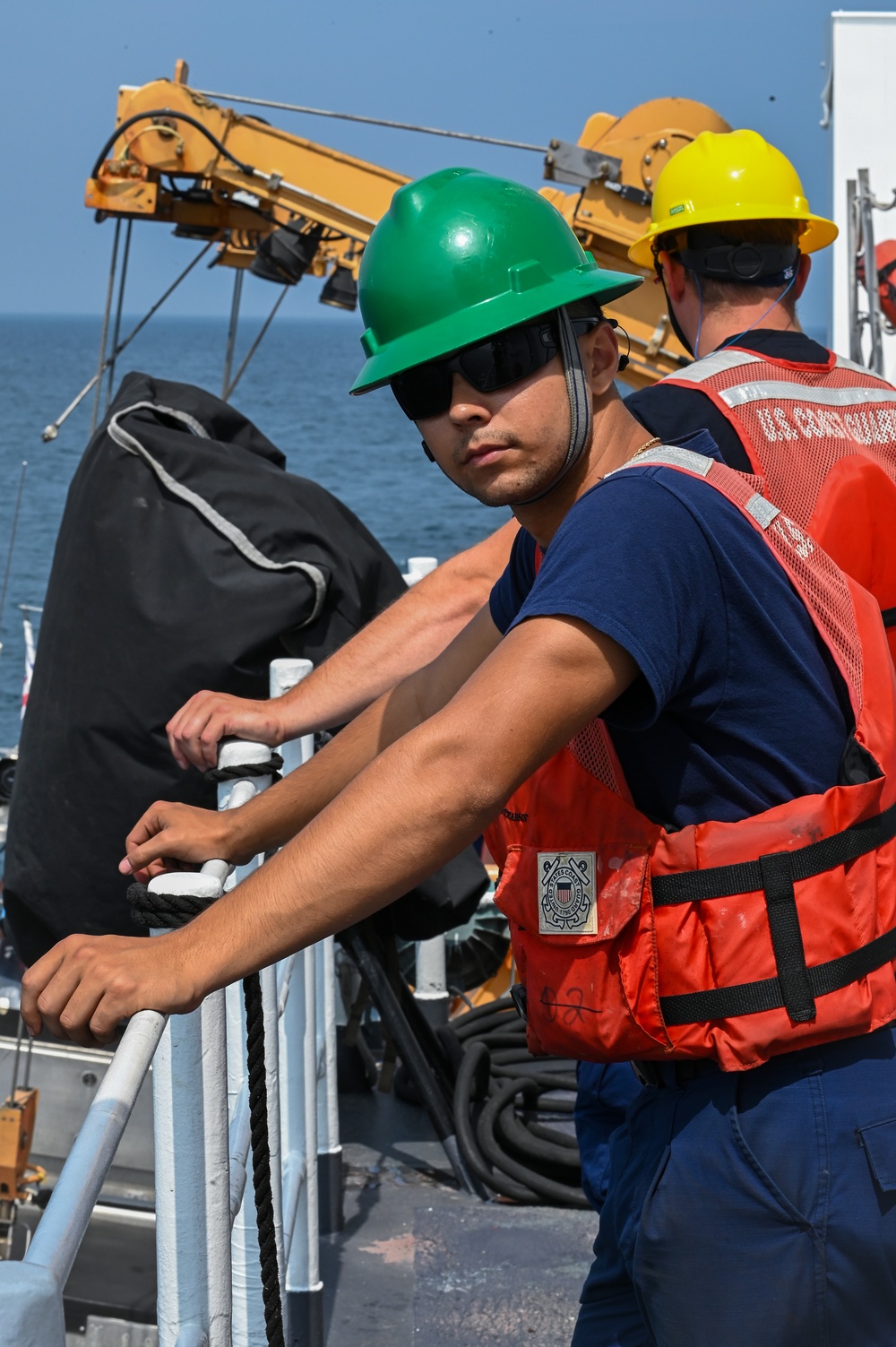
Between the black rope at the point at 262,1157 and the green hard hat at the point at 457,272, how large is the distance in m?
0.81

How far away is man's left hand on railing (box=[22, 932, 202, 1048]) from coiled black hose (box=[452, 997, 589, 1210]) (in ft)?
8.31

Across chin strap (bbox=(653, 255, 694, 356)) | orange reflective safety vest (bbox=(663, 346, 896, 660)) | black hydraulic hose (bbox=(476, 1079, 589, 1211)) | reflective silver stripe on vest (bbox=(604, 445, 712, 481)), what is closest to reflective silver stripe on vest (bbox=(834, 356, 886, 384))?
orange reflective safety vest (bbox=(663, 346, 896, 660))

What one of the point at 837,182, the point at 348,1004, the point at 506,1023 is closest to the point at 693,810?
the point at 506,1023

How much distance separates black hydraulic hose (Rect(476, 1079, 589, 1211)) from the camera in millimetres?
3756

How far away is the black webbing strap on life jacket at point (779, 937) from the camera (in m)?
1.68

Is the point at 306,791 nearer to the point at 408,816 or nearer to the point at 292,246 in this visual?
the point at 408,816

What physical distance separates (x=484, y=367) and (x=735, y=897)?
716 millimetres

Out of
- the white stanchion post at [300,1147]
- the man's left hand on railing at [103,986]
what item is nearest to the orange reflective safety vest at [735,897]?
the man's left hand on railing at [103,986]

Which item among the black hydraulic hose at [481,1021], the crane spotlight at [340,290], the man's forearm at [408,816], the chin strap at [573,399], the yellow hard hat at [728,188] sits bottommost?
the black hydraulic hose at [481,1021]

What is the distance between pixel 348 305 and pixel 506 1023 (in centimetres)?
816

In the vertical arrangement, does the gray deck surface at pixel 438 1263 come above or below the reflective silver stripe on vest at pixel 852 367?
below

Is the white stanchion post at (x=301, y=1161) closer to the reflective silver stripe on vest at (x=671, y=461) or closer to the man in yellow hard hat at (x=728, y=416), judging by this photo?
the man in yellow hard hat at (x=728, y=416)

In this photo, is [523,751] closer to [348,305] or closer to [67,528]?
[67,528]

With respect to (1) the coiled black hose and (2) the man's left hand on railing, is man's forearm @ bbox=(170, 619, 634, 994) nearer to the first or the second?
(2) the man's left hand on railing
